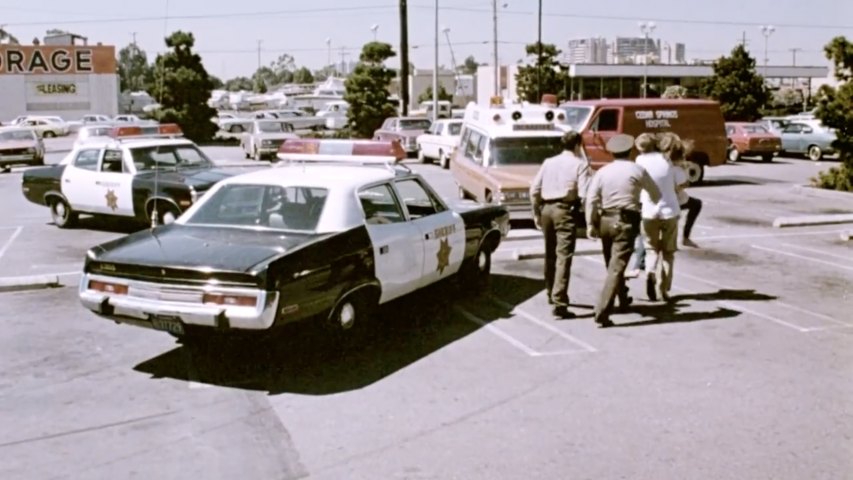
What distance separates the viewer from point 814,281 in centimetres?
1098

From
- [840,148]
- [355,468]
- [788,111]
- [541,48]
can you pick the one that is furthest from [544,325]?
[788,111]

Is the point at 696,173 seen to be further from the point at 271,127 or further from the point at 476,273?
the point at 271,127

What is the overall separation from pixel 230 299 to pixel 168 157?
9.29 metres

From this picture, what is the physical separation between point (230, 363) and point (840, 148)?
18084 millimetres

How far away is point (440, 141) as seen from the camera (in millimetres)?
30281

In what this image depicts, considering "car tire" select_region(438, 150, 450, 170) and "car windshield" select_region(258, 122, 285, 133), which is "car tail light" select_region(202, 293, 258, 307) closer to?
"car tire" select_region(438, 150, 450, 170)

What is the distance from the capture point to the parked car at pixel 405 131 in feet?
112

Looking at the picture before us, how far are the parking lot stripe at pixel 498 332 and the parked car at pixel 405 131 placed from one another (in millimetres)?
24271

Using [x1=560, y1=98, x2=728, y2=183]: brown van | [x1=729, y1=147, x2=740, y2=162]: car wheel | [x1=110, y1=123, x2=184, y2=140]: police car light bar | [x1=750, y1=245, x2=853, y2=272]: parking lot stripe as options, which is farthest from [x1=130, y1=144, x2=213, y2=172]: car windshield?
[x1=729, y1=147, x2=740, y2=162]: car wheel

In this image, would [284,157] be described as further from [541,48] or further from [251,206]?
[541,48]

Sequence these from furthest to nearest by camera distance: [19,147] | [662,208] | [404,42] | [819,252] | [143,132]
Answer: [404,42]
[19,147]
[143,132]
[819,252]
[662,208]

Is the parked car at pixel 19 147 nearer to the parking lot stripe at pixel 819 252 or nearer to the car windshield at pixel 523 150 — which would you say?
the car windshield at pixel 523 150

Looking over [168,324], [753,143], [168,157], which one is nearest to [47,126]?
[753,143]

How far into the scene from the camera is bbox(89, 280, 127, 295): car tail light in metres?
7.01
